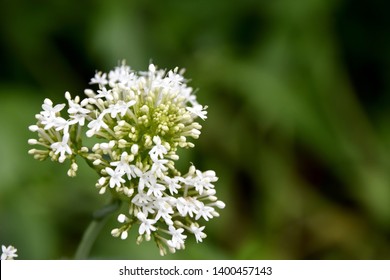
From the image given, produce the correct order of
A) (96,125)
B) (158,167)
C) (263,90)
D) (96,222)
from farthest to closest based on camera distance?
(263,90) < (96,222) < (96,125) < (158,167)

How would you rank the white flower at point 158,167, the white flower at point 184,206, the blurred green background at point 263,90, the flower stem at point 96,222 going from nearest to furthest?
the white flower at point 158,167, the white flower at point 184,206, the flower stem at point 96,222, the blurred green background at point 263,90

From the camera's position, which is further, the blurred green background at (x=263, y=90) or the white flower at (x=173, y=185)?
the blurred green background at (x=263, y=90)

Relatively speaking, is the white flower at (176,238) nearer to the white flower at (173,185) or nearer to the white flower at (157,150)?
the white flower at (173,185)

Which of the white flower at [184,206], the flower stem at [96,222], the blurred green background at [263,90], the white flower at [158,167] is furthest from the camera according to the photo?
the blurred green background at [263,90]

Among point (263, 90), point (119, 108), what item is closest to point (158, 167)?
point (119, 108)

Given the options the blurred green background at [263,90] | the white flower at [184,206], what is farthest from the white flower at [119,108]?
A: the blurred green background at [263,90]

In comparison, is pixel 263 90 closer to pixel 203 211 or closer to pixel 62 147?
pixel 203 211

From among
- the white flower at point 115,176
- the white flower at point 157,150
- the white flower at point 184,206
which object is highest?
the white flower at point 157,150

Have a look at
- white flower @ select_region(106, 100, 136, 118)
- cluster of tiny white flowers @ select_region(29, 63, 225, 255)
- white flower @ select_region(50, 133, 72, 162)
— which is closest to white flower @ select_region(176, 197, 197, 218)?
cluster of tiny white flowers @ select_region(29, 63, 225, 255)
